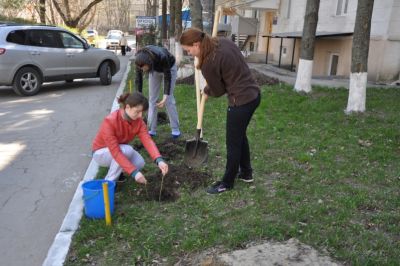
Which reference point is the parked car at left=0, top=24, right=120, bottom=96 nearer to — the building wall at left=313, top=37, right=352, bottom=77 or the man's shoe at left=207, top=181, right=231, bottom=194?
the man's shoe at left=207, top=181, right=231, bottom=194

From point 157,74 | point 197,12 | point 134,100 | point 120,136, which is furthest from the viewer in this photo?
point 197,12

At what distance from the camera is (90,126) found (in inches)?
309

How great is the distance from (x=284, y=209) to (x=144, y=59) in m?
2.68

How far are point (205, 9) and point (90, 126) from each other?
16.2ft

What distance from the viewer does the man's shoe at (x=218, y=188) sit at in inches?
173

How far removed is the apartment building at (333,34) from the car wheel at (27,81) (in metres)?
9.66

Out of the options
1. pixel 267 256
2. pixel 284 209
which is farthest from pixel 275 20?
pixel 267 256

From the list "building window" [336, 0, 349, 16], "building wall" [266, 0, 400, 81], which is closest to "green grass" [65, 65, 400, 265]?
"building wall" [266, 0, 400, 81]

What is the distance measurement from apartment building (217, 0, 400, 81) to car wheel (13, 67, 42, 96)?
381 inches

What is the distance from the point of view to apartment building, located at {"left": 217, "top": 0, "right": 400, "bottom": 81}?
41.6 feet

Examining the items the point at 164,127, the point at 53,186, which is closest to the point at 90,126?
the point at 164,127

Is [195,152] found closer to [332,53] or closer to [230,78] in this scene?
[230,78]

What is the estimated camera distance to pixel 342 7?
15.8 metres

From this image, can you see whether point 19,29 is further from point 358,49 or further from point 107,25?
point 107,25
